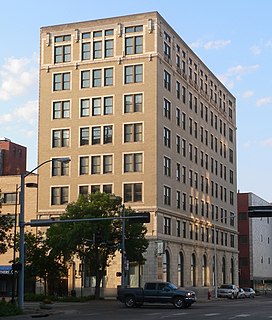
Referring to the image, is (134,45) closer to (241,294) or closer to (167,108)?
(167,108)

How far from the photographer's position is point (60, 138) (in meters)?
85.6

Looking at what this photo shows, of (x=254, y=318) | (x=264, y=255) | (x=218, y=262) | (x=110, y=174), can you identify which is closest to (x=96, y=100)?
(x=110, y=174)

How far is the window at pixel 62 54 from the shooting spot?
285 ft

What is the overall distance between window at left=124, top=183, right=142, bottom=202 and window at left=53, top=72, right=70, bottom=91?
609 inches

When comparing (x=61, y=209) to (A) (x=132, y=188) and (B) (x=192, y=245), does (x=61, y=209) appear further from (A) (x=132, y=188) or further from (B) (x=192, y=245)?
(B) (x=192, y=245)

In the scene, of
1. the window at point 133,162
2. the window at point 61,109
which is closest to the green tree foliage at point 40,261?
the window at point 133,162

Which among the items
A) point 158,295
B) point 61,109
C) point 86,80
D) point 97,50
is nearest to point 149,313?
point 158,295

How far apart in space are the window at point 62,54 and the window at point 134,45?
8000 mm

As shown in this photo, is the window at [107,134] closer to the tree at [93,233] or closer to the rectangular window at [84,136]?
the rectangular window at [84,136]

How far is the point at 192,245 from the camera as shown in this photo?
91.6 m

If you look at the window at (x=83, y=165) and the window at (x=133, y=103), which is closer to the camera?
the window at (x=133, y=103)

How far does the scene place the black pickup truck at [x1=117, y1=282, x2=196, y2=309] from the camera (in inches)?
2007

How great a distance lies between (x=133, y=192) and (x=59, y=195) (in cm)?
1009

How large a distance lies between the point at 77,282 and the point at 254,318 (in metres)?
46.8
